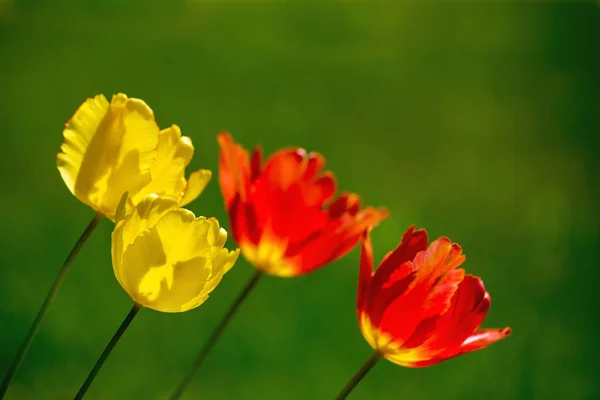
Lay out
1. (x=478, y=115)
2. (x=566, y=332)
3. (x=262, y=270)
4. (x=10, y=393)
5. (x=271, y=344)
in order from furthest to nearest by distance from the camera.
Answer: (x=478, y=115)
(x=566, y=332)
(x=271, y=344)
(x=10, y=393)
(x=262, y=270)

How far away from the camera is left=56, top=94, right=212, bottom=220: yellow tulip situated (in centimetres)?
51

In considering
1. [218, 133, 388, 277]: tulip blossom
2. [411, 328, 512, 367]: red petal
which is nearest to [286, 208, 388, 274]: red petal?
[218, 133, 388, 277]: tulip blossom

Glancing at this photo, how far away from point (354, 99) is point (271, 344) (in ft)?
4.97

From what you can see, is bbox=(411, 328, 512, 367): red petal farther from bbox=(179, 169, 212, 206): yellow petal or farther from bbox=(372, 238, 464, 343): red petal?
bbox=(179, 169, 212, 206): yellow petal

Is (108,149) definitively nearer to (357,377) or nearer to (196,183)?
(196,183)

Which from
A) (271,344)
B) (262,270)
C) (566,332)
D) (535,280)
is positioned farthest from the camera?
(535,280)

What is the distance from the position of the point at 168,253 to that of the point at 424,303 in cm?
16

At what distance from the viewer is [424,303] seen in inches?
20.2

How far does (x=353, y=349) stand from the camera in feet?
4.44

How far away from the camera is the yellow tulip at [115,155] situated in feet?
1.67

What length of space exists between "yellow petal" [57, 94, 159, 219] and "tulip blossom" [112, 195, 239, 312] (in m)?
0.05

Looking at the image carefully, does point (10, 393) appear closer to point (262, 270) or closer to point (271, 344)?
point (271, 344)

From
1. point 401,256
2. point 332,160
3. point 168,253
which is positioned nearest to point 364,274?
point 401,256

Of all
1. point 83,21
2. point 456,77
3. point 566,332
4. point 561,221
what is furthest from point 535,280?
point 83,21
